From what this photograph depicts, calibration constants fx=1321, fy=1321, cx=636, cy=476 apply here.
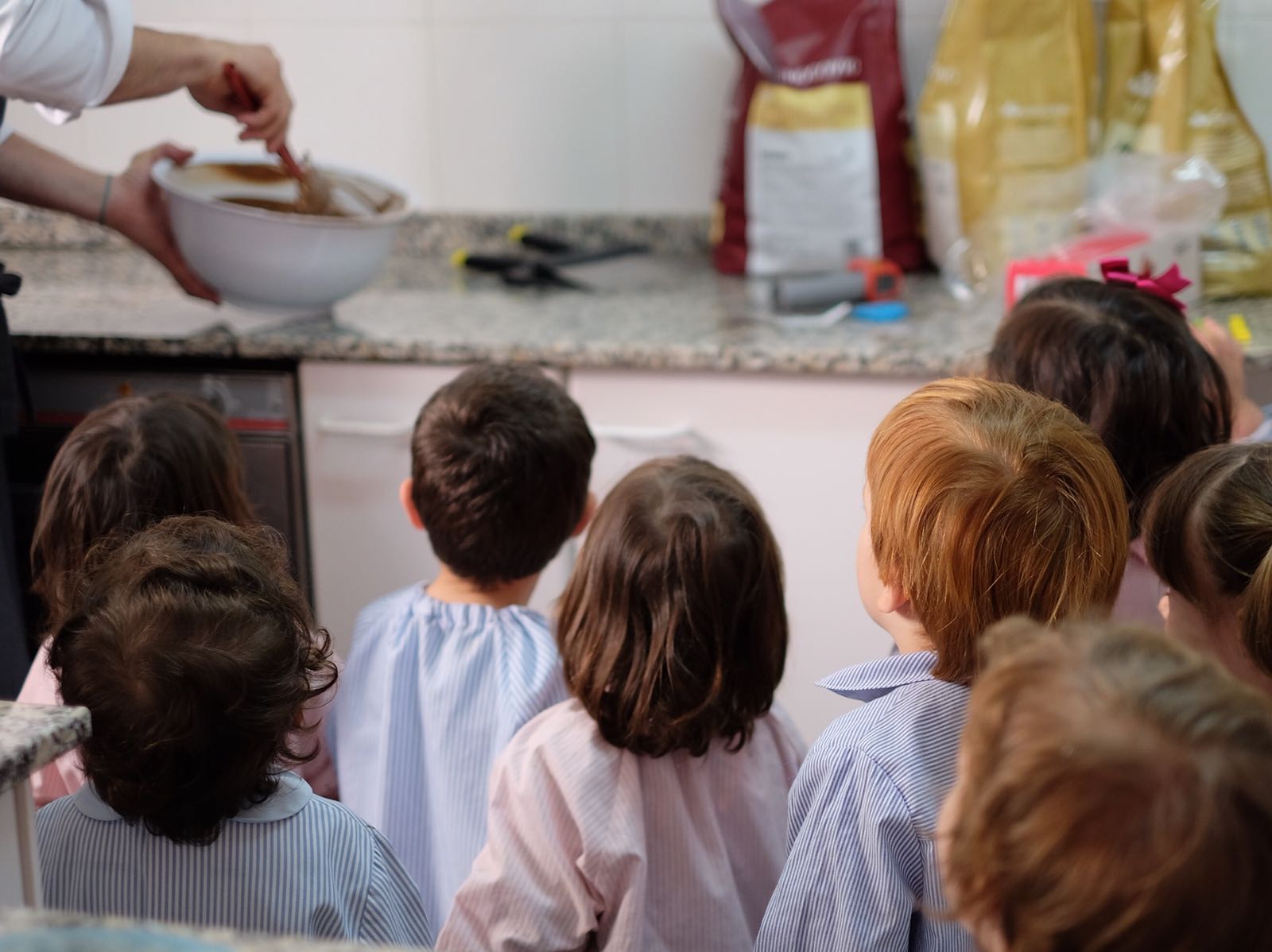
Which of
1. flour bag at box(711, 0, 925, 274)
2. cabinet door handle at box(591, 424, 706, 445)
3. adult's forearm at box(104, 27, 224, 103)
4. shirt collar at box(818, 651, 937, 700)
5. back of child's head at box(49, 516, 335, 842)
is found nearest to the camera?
back of child's head at box(49, 516, 335, 842)

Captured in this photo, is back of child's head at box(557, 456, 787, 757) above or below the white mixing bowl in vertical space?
below

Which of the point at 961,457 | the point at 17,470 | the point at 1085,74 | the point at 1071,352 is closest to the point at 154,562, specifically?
the point at 961,457

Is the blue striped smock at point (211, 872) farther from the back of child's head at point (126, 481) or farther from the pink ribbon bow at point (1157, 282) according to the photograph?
the pink ribbon bow at point (1157, 282)

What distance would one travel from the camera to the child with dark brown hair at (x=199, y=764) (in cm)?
81

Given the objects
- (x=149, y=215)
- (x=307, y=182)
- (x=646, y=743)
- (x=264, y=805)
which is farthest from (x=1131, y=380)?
(x=149, y=215)

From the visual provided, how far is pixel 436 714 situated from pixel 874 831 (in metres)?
0.53

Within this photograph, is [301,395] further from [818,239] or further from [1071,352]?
[1071,352]

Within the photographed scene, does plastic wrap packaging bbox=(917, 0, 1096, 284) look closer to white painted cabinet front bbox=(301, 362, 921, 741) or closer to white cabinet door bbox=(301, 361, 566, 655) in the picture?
white painted cabinet front bbox=(301, 362, 921, 741)

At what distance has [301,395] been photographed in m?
1.89

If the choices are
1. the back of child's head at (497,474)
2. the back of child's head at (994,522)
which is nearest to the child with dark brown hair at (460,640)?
the back of child's head at (497,474)

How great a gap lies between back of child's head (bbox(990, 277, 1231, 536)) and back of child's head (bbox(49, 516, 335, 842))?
743 millimetres

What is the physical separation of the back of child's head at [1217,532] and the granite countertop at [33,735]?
73 centimetres

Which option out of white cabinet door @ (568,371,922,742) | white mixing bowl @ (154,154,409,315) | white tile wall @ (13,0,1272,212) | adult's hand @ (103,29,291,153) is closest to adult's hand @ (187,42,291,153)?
adult's hand @ (103,29,291,153)

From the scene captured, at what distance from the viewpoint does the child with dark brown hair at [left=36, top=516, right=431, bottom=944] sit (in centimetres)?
81
